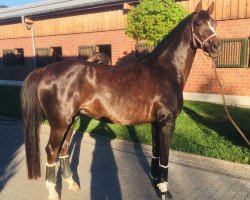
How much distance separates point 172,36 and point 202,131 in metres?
3.85

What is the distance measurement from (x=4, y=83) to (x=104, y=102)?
18704 mm

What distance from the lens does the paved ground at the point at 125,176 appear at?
165 inches

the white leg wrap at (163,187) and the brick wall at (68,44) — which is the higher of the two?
the brick wall at (68,44)

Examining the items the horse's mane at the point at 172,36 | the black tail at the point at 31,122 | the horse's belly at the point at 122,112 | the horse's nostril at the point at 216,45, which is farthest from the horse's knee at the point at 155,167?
the horse's nostril at the point at 216,45

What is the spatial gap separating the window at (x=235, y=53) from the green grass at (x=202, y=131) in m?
1.86

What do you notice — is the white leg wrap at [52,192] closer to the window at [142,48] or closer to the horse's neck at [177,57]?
the horse's neck at [177,57]

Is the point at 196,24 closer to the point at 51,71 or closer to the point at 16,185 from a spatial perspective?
the point at 51,71

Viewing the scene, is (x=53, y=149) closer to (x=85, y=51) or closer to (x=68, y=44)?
(x=85, y=51)

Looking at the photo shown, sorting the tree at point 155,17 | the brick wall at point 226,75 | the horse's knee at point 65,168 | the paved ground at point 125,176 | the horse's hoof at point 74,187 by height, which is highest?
the tree at point 155,17

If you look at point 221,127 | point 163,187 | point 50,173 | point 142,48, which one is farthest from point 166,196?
point 142,48

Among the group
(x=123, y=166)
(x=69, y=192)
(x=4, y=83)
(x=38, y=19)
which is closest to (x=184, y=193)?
(x=123, y=166)

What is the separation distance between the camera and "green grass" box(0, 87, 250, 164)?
573 cm

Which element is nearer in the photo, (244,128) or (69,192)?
(69,192)

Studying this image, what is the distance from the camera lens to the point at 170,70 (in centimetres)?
409
